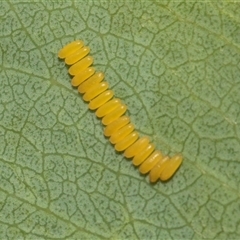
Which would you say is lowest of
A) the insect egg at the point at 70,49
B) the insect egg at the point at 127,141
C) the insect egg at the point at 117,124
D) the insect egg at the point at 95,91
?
the insect egg at the point at 127,141

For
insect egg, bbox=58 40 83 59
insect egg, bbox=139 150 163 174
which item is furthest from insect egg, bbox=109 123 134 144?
insect egg, bbox=58 40 83 59

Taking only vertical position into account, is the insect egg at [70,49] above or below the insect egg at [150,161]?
above

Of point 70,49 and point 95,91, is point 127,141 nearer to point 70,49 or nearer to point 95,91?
point 95,91

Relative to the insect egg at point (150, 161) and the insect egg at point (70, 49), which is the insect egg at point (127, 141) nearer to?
the insect egg at point (150, 161)

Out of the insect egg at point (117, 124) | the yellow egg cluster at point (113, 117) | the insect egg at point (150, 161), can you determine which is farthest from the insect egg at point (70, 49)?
the insect egg at point (150, 161)

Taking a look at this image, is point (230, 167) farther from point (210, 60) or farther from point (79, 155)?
point (79, 155)

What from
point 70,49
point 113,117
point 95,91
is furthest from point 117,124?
point 70,49

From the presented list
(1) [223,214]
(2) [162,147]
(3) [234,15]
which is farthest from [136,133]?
(3) [234,15]
